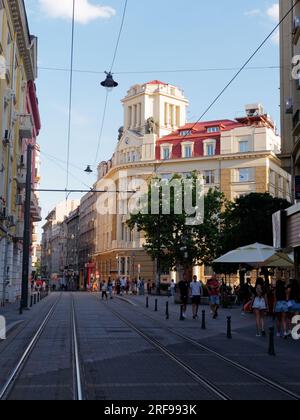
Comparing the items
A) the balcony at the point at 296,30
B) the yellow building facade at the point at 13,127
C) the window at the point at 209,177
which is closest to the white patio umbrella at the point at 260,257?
the balcony at the point at 296,30

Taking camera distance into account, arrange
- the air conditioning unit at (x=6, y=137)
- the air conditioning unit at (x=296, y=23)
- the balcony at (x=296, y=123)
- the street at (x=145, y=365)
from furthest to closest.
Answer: the air conditioning unit at (x=6, y=137), the balcony at (x=296, y=123), the air conditioning unit at (x=296, y=23), the street at (x=145, y=365)

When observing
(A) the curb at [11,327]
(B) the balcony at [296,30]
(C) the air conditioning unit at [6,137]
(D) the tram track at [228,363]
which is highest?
(B) the balcony at [296,30]

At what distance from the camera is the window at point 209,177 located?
70.6m

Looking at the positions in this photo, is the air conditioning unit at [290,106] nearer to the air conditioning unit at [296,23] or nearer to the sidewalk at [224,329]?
the air conditioning unit at [296,23]

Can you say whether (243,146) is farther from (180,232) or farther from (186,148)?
(180,232)

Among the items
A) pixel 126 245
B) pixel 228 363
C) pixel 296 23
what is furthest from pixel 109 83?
pixel 126 245

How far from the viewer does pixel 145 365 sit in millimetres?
12086

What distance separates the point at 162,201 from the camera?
53.7m

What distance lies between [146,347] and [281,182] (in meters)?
57.8

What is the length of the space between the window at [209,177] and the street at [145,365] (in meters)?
50.0

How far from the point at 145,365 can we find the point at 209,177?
195 ft

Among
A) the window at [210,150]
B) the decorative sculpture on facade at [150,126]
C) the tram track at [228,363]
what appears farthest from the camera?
the decorative sculpture on facade at [150,126]

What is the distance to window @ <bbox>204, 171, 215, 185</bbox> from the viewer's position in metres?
70.6

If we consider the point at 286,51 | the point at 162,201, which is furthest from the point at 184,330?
the point at 162,201
